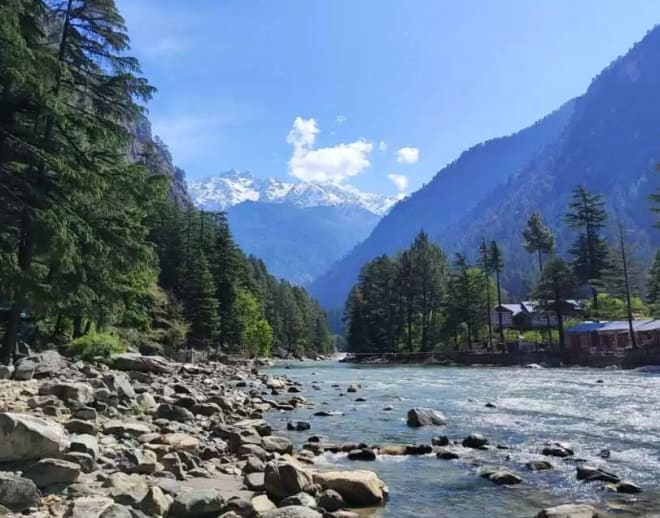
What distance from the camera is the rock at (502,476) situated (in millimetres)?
11147

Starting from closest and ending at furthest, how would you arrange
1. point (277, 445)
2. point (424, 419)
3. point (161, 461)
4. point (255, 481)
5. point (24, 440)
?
point (24, 440) → point (255, 481) → point (161, 461) → point (277, 445) → point (424, 419)

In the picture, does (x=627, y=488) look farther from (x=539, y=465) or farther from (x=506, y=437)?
(x=506, y=437)

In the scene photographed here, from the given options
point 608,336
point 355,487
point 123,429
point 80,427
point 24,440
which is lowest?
point 355,487

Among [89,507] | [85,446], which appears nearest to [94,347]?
[85,446]

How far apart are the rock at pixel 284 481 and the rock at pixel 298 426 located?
806 cm

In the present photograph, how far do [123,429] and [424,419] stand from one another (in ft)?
33.2

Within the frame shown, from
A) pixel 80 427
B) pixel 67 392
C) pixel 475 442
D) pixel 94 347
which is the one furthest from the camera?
pixel 94 347

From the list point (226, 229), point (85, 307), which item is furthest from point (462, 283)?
point (85, 307)

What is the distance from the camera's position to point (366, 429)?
1784cm

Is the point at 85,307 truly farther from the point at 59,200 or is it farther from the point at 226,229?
the point at 226,229

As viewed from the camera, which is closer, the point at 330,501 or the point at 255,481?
the point at 330,501

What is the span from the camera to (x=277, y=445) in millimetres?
13344

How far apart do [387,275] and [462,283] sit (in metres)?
21.1

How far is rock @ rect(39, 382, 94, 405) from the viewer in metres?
13.3
